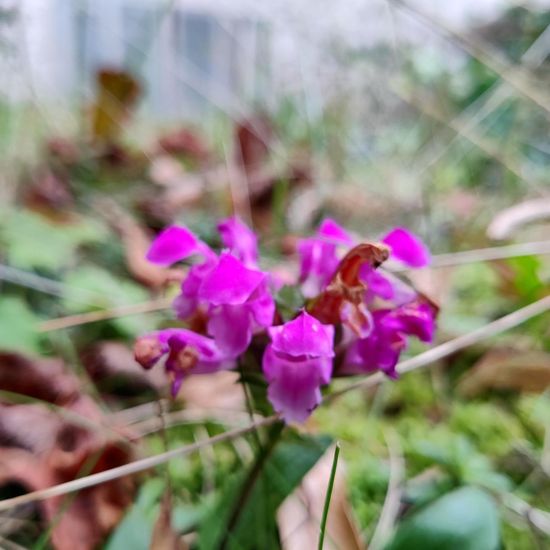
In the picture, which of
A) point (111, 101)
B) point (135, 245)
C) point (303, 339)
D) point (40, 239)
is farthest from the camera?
point (111, 101)

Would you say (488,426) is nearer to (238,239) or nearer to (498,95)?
(238,239)

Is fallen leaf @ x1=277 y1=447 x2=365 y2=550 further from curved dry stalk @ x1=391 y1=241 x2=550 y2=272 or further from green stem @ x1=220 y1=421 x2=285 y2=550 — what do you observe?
curved dry stalk @ x1=391 y1=241 x2=550 y2=272

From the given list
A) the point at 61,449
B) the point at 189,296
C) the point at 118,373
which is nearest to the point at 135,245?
the point at 118,373

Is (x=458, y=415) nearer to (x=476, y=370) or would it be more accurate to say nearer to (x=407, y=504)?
(x=476, y=370)

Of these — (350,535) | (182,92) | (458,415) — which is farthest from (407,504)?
(182,92)

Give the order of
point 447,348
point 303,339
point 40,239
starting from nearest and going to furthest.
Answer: point 303,339, point 447,348, point 40,239

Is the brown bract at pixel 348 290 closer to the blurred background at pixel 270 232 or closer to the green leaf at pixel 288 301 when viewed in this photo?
the green leaf at pixel 288 301

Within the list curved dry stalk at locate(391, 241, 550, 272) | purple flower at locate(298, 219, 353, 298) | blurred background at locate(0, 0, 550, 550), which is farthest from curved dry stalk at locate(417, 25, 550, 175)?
purple flower at locate(298, 219, 353, 298)
